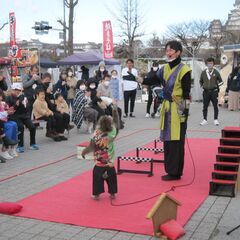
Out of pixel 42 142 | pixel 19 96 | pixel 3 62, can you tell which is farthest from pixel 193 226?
pixel 3 62

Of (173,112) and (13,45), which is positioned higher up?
(13,45)

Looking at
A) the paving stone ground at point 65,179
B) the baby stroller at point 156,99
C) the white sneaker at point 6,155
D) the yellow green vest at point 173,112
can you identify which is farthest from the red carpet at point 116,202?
the baby stroller at point 156,99

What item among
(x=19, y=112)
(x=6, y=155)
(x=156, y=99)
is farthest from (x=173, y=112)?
(x=156, y=99)

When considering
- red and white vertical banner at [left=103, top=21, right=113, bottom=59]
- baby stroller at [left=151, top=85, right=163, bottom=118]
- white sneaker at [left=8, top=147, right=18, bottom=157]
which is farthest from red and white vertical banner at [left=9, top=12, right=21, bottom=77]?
white sneaker at [left=8, top=147, right=18, bottom=157]

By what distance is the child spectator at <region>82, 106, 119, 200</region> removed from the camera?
18.6 ft

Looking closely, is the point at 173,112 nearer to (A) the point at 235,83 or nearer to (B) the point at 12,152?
(B) the point at 12,152

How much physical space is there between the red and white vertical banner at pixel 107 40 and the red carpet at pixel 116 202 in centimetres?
1334

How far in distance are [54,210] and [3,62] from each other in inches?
556

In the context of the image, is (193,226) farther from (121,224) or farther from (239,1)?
(239,1)

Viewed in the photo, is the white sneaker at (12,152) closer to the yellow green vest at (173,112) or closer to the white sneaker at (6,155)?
the white sneaker at (6,155)

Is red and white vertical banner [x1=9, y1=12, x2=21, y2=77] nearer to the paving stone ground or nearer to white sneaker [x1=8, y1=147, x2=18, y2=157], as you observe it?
the paving stone ground

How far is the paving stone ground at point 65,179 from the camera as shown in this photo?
4523 millimetres

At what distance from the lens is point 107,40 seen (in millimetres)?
20188

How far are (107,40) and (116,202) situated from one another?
15.2 meters
